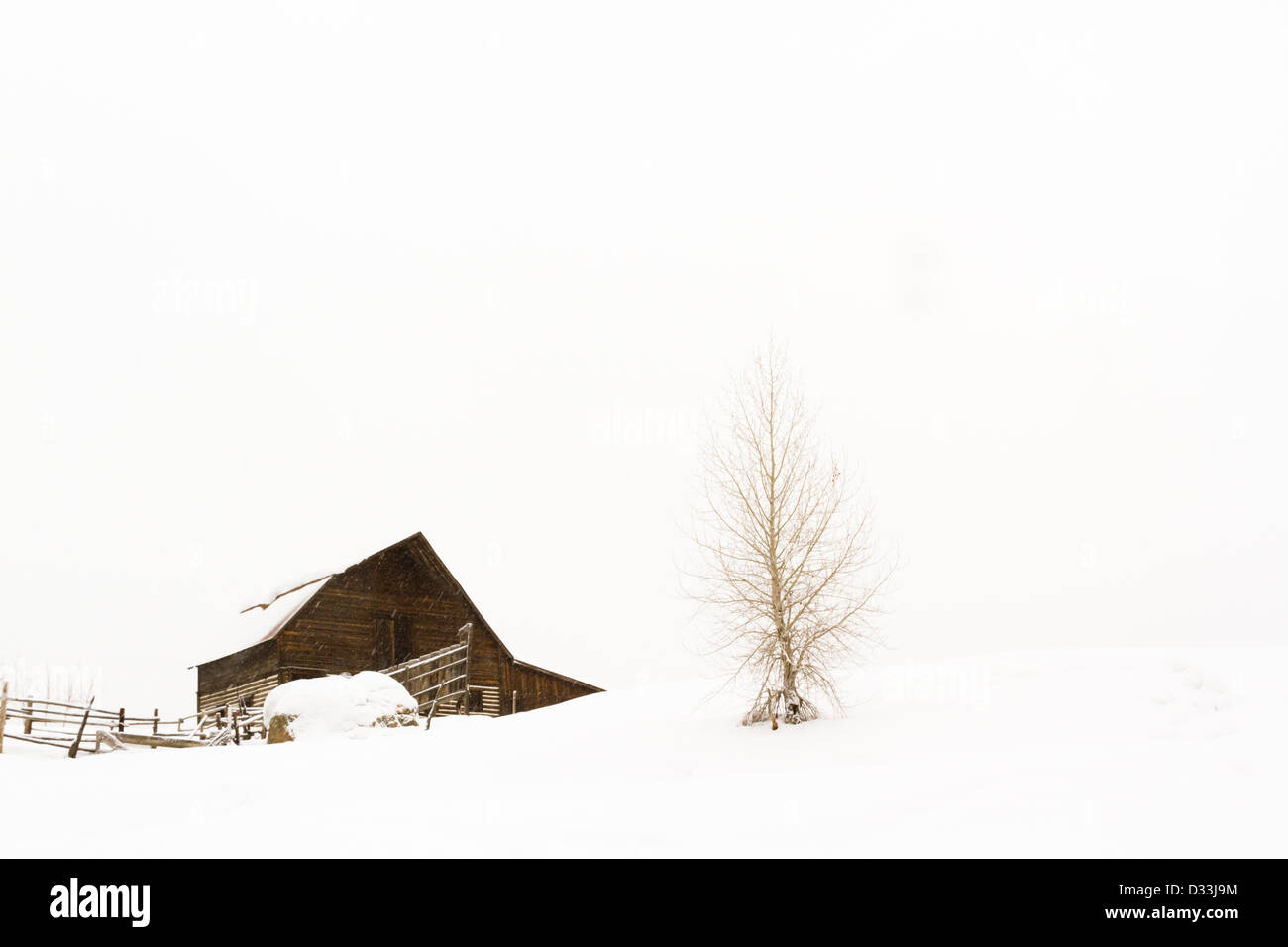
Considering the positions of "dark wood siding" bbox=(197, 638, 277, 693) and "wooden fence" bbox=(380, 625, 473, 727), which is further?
"dark wood siding" bbox=(197, 638, 277, 693)

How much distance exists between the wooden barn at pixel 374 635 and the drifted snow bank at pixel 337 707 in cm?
1089

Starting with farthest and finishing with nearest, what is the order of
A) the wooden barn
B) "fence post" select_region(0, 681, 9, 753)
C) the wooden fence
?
1. the wooden barn
2. the wooden fence
3. "fence post" select_region(0, 681, 9, 753)

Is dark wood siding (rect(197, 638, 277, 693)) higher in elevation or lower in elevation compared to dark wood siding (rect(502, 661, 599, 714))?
higher

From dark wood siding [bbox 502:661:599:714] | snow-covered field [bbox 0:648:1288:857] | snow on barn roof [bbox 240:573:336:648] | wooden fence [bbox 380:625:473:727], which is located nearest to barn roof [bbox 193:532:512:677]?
snow on barn roof [bbox 240:573:336:648]

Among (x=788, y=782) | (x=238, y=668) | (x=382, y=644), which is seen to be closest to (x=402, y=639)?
(x=382, y=644)

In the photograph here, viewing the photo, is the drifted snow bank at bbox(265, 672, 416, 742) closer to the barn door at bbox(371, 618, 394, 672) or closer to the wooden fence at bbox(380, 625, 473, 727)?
the wooden fence at bbox(380, 625, 473, 727)

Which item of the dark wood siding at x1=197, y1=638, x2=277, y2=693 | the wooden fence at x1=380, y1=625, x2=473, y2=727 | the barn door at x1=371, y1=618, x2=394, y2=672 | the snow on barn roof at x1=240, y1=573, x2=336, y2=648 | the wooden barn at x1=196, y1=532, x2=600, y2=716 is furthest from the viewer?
the barn door at x1=371, y1=618, x2=394, y2=672

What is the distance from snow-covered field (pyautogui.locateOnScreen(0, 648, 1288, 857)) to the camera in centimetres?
769

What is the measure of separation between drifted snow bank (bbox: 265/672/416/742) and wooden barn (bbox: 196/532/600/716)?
10.9m

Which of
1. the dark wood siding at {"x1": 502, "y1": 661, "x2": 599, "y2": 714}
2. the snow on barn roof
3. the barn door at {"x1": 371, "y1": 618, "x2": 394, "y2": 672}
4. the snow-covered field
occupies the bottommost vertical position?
the dark wood siding at {"x1": 502, "y1": 661, "x2": 599, "y2": 714}

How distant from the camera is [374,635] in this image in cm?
3180

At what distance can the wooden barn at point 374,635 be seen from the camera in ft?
98.3
